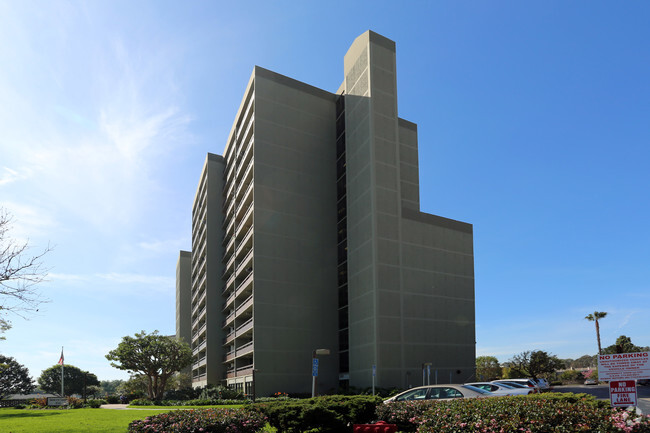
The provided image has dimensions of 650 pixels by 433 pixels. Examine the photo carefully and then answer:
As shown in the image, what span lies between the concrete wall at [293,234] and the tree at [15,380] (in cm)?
8651

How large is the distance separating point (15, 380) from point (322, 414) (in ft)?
400

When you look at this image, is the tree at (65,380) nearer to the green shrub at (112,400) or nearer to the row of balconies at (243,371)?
the green shrub at (112,400)

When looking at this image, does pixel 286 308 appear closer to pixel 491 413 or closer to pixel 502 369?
pixel 491 413

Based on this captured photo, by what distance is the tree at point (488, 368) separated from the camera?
Answer: 87312 millimetres

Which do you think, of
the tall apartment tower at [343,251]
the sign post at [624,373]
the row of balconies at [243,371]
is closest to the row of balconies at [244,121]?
the tall apartment tower at [343,251]

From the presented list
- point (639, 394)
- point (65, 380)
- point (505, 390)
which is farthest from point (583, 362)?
point (505, 390)

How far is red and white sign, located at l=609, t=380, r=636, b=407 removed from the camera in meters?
13.2

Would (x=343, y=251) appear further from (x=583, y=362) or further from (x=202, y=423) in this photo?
(x=583, y=362)

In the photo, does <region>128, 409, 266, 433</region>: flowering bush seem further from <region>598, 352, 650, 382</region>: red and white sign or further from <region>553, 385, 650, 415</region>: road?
<region>553, 385, 650, 415</region>: road

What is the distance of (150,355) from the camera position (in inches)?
2709

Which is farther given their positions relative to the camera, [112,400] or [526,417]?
[112,400]

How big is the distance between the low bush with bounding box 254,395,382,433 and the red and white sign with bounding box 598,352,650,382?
825 cm

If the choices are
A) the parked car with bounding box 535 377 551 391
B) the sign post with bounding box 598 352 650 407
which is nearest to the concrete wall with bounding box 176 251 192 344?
the parked car with bounding box 535 377 551 391

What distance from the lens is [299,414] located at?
18.0m
